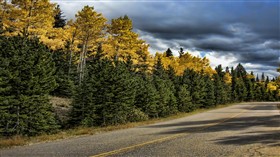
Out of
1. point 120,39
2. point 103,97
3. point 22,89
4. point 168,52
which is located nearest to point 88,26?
point 120,39

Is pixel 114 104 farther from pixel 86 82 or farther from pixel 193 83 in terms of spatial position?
pixel 193 83

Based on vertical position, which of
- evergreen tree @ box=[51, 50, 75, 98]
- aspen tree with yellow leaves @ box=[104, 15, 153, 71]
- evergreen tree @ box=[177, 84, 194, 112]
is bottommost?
evergreen tree @ box=[177, 84, 194, 112]

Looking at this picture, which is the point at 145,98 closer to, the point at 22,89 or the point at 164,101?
the point at 164,101

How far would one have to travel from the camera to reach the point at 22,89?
696 inches

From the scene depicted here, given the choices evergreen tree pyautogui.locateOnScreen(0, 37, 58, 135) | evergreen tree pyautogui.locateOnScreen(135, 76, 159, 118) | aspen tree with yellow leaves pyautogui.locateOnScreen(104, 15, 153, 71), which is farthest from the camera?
aspen tree with yellow leaves pyautogui.locateOnScreen(104, 15, 153, 71)

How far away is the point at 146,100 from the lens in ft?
94.5

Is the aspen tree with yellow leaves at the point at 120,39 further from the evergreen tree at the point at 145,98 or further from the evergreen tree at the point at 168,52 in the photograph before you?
the evergreen tree at the point at 168,52

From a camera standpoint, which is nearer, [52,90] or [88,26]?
[52,90]

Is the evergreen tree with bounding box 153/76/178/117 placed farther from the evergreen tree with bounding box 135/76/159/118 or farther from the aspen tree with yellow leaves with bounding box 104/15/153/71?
the aspen tree with yellow leaves with bounding box 104/15/153/71

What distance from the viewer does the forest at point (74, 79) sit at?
17.5m

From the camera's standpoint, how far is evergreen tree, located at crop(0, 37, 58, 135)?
1684 cm

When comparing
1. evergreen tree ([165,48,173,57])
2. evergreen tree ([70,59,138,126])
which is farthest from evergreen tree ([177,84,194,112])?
evergreen tree ([165,48,173,57])

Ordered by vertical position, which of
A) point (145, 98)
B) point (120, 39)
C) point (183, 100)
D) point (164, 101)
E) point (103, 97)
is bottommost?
point (183, 100)

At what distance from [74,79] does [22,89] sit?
24.1 meters
